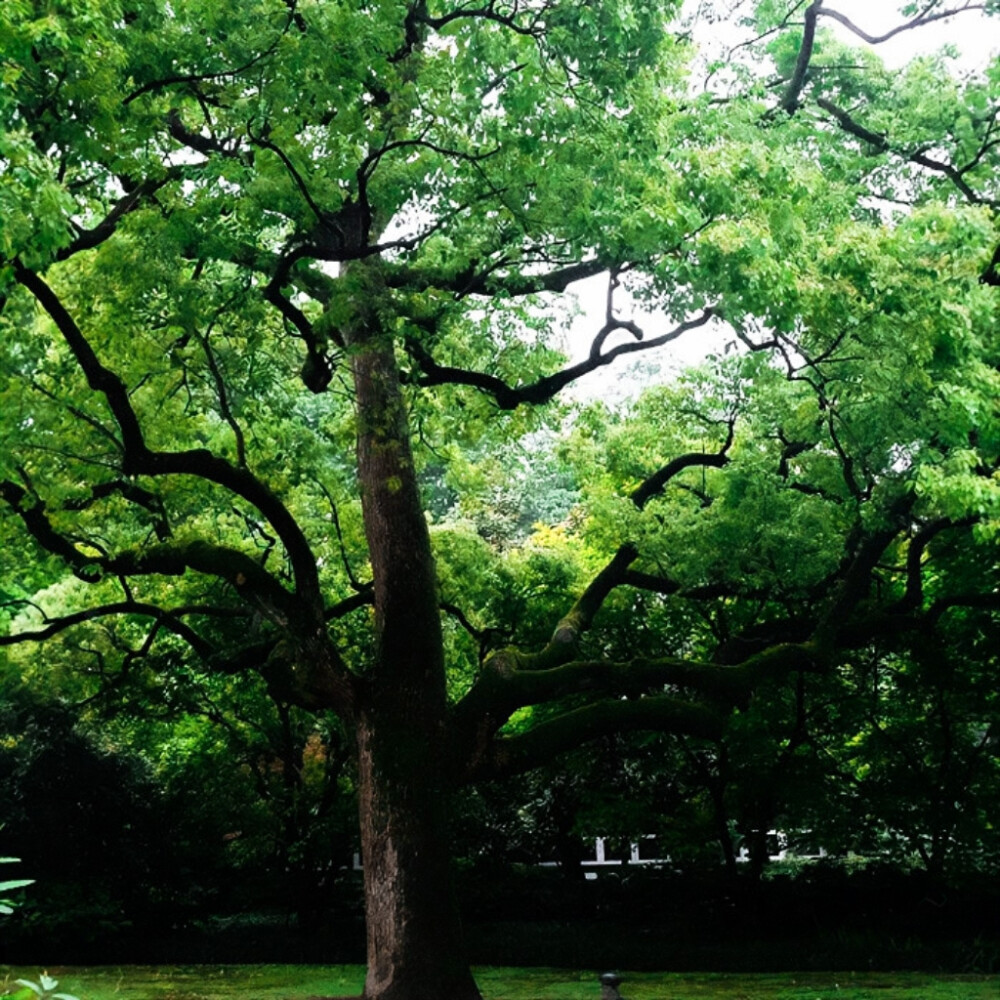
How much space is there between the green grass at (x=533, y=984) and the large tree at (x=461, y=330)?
95.5 inches

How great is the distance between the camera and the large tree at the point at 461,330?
7.15m

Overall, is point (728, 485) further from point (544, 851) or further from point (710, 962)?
point (544, 851)

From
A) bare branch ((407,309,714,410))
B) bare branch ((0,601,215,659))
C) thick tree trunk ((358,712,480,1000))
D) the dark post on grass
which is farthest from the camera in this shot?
bare branch ((0,601,215,659))

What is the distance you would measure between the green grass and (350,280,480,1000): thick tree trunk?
63.1 inches

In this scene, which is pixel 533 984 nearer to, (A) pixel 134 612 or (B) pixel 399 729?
(B) pixel 399 729

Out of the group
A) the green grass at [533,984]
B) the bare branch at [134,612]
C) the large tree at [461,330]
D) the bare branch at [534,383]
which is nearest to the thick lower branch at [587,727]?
the large tree at [461,330]

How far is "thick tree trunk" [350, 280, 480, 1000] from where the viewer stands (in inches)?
357

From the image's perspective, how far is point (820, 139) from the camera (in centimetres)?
1020

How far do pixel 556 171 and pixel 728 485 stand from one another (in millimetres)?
4852

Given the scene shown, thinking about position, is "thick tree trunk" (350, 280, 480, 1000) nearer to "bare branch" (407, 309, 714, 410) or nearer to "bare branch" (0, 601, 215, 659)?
"bare branch" (407, 309, 714, 410)

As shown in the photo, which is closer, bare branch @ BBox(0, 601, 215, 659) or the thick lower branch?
the thick lower branch

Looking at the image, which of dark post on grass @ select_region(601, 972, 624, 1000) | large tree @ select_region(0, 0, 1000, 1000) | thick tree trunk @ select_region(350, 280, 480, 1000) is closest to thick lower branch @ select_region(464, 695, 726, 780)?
large tree @ select_region(0, 0, 1000, 1000)

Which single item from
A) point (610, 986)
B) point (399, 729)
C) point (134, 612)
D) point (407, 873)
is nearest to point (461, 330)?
point (399, 729)

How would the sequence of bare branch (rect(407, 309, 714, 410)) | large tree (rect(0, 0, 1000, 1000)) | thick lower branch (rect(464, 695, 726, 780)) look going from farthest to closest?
bare branch (rect(407, 309, 714, 410)) < thick lower branch (rect(464, 695, 726, 780)) < large tree (rect(0, 0, 1000, 1000))
